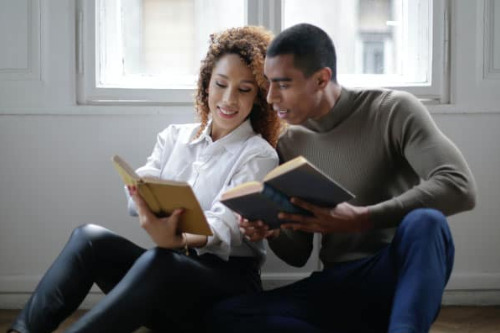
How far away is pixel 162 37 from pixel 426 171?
4.53 feet

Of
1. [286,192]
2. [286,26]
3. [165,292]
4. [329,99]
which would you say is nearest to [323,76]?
[329,99]

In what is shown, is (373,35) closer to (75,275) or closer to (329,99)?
(329,99)

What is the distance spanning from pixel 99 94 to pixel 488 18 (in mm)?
1470

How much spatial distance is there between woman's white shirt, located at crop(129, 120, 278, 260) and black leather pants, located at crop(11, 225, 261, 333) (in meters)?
0.07

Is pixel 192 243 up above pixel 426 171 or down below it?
below

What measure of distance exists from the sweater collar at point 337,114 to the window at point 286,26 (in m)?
0.72

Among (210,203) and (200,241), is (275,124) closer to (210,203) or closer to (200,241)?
(210,203)

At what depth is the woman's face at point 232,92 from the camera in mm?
2107

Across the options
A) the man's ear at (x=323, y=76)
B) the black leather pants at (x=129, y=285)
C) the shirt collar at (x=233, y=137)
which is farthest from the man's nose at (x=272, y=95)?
the black leather pants at (x=129, y=285)

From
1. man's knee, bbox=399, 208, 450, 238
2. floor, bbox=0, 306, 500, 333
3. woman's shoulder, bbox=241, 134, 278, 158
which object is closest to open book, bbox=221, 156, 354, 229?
man's knee, bbox=399, 208, 450, 238

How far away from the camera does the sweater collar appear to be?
6.54ft

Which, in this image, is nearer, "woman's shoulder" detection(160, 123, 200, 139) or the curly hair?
the curly hair

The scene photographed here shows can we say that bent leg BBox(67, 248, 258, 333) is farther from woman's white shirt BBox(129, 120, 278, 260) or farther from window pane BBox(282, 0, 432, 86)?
window pane BBox(282, 0, 432, 86)

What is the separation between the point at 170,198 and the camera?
Result: 171cm
